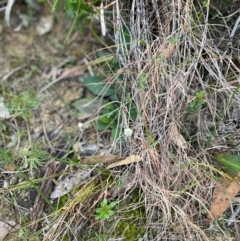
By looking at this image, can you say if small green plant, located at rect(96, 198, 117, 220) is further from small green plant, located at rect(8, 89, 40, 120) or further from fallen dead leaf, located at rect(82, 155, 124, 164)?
small green plant, located at rect(8, 89, 40, 120)

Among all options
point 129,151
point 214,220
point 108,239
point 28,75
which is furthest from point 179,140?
point 28,75

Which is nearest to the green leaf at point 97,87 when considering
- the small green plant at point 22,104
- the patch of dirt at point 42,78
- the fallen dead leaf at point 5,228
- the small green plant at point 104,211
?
the patch of dirt at point 42,78

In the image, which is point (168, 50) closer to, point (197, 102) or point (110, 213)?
point (197, 102)

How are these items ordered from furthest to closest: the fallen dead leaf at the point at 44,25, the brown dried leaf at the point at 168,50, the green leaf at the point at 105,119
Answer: the fallen dead leaf at the point at 44,25 < the green leaf at the point at 105,119 < the brown dried leaf at the point at 168,50

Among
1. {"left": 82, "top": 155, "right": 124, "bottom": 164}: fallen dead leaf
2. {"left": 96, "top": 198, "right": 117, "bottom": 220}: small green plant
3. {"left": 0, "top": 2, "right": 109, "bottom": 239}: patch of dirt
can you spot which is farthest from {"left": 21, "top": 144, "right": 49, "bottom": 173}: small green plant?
{"left": 96, "top": 198, "right": 117, "bottom": 220}: small green plant

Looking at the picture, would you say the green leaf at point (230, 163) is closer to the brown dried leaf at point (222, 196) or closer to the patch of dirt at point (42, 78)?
the brown dried leaf at point (222, 196)

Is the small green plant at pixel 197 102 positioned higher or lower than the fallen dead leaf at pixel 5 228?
higher

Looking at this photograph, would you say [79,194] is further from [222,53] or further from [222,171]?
[222,53]
